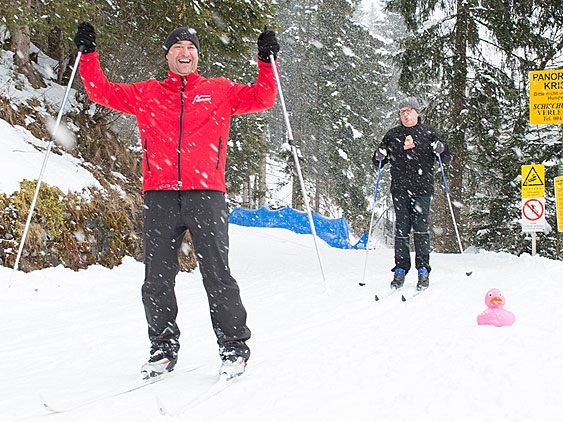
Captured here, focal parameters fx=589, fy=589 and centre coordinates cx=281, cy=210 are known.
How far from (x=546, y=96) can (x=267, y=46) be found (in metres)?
6.65

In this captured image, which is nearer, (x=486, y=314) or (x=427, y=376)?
(x=427, y=376)

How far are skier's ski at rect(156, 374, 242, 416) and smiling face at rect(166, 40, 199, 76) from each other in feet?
6.10

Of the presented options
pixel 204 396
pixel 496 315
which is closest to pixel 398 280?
pixel 496 315

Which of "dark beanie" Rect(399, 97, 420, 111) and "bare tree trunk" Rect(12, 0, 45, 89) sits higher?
"bare tree trunk" Rect(12, 0, 45, 89)

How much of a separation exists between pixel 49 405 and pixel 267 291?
16.9 ft

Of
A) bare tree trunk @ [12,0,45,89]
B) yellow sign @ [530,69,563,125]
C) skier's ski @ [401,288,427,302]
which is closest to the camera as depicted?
skier's ski @ [401,288,427,302]

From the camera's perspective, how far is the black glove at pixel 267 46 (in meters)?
3.80

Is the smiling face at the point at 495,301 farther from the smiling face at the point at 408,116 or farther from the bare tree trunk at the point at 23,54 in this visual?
the bare tree trunk at the point at 23,54

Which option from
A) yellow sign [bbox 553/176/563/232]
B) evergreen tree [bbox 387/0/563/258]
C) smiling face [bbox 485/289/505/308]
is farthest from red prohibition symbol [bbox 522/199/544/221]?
smiling face [bbox 485/289/505/308]

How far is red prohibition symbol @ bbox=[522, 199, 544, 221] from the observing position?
29.7 ft

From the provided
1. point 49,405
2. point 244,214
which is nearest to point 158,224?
point 49,405

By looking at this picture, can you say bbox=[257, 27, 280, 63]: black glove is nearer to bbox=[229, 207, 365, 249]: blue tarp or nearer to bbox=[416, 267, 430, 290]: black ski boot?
bbox=[416, 267, 430, 290]: black ski boot

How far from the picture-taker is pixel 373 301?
6.38 meters

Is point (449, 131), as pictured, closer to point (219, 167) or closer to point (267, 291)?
point (267, 291)
